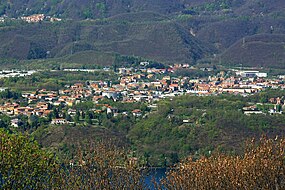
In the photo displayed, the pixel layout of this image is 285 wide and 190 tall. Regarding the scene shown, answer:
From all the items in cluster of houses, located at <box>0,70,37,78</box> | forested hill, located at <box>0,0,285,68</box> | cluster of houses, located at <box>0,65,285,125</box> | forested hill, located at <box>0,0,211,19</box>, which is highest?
forested hill, located at <box>0,0,211,19</box>

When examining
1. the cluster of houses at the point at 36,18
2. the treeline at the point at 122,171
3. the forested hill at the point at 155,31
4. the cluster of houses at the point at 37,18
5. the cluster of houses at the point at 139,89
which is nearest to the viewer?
the treeline at the point at 122,171

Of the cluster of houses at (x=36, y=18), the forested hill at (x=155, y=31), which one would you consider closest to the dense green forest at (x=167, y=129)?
the forested hill at (x=155, y=31)

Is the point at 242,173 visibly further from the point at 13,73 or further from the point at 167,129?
the point at 13,73

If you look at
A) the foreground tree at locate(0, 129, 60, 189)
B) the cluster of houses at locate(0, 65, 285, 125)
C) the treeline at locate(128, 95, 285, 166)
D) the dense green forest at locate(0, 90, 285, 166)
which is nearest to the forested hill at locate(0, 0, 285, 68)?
the cluster of houses at locate(0, 65, 285, 125)

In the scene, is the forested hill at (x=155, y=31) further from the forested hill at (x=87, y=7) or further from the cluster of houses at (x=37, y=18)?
the cluster of houses at (x=37, y=18)

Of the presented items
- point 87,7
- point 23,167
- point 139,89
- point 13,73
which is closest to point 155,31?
point 87,7

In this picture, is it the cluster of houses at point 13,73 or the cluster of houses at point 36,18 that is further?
the cluster of houses at point 36,18

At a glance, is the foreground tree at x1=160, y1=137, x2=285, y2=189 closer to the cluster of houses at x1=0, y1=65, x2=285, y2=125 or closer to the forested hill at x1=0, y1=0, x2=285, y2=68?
the cluster of houses at x1=0, y1=65, x2=285, y2=125

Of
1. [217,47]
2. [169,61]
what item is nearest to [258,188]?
[169,61]

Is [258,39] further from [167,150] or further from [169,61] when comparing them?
[167,150]
